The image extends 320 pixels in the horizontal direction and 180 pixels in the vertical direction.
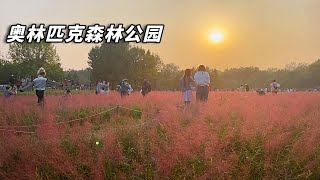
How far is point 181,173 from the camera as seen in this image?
18.7 ft

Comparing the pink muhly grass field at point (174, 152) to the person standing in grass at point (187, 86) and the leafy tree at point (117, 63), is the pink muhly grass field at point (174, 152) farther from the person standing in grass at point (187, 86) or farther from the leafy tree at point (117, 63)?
the leafy tree at point (117, 63)

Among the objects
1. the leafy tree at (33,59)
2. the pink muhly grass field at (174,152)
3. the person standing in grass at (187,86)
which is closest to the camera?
the pink muhly grass field at (174,152)

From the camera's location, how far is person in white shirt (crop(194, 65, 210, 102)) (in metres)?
12.8

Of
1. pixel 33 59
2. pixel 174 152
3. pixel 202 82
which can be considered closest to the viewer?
pixel 174 152

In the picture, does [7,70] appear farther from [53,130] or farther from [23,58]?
[53,130]

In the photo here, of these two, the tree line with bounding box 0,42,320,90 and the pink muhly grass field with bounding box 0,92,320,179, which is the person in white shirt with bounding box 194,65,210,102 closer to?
the pink muhly grass field with bounding box 0,92,320,179

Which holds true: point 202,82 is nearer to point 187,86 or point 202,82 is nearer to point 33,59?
point 187,86

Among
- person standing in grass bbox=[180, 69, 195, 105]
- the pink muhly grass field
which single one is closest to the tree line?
person standing in grass bbox=[180, 69, 195, 105]

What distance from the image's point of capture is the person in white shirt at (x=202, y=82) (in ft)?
41.9

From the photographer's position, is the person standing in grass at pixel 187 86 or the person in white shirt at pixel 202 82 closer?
the person in white shirt at pixel 202 82

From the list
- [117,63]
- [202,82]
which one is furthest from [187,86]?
[117,63]

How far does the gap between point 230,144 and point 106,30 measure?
19.2ft

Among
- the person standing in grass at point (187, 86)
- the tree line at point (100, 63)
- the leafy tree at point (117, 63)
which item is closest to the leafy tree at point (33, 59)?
the tree line at point (100, 63)

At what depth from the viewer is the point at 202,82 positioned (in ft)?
42.1
